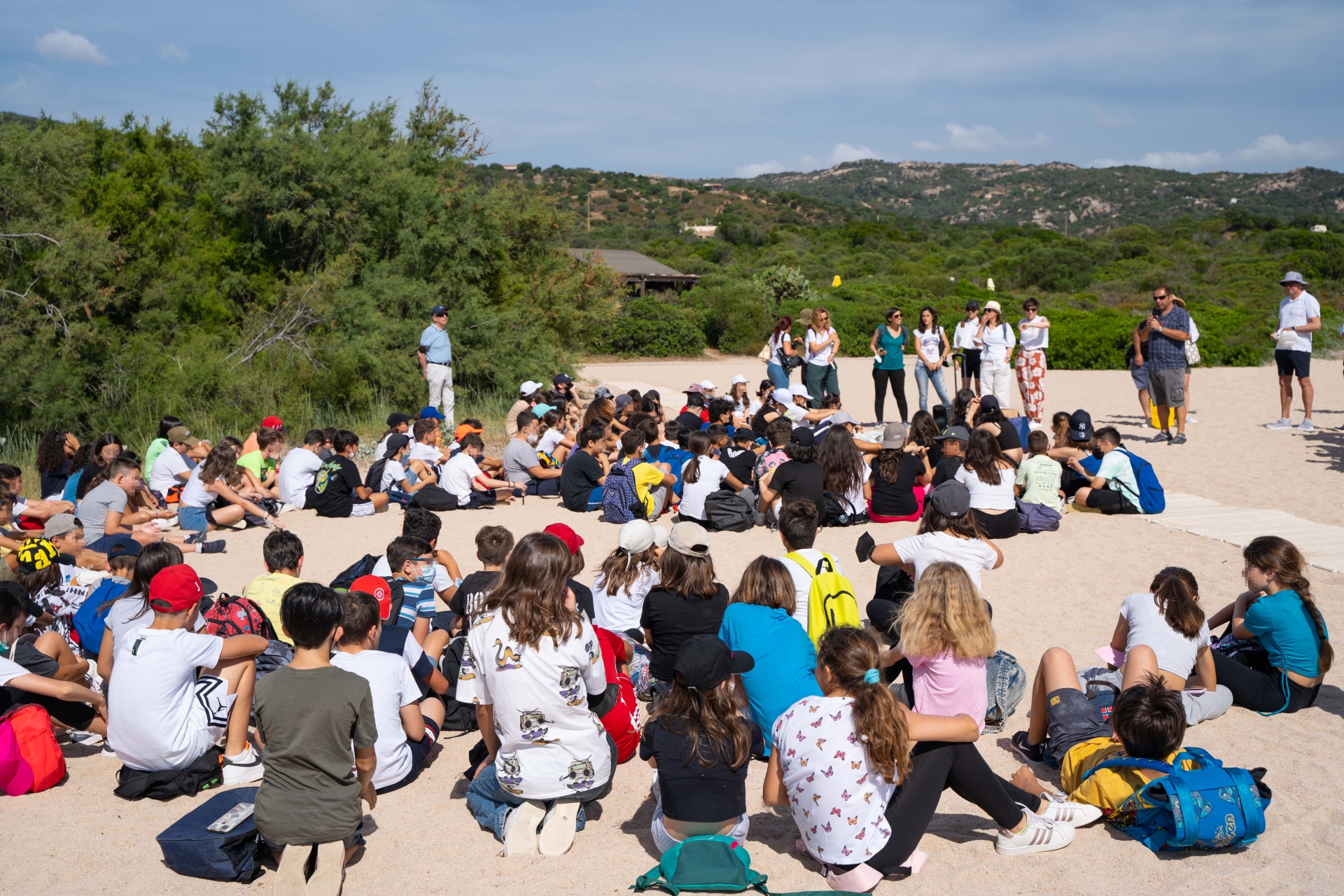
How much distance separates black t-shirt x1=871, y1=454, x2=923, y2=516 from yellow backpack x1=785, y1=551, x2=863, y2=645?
163 inches

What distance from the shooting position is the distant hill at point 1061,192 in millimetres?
98000

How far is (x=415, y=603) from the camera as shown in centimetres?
511

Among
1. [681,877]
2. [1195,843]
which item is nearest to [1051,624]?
[1195,843]

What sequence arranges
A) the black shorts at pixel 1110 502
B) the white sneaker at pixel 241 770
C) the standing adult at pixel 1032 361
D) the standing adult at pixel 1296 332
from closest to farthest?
the white sneaker at pixel 241 770, the black shorts at pixel 1110 502, the standing adult at pixel 1296 332, the standing adult at pixel 1032 361

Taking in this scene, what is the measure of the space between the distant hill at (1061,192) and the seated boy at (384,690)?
317 ft

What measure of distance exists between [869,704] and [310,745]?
199cm

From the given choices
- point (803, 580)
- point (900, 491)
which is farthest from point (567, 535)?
point (900, 491)

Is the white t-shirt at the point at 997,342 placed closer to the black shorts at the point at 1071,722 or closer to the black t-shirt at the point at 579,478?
the black t-shirt at the point at 579,478

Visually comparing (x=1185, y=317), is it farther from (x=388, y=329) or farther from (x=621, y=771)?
(x=388, y=329)

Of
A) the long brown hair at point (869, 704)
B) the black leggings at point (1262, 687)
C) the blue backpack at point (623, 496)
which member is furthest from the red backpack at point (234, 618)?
the black leggings at point (1262, 687)

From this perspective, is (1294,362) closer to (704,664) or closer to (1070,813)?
(1070,813)

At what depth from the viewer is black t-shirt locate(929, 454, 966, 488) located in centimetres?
847

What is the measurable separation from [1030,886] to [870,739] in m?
0.87

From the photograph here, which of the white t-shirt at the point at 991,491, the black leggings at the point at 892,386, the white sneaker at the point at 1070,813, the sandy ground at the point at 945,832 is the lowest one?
the sandy ground at the point at 945,832
